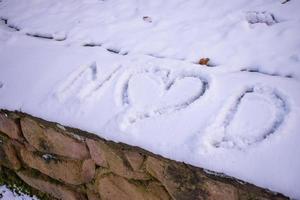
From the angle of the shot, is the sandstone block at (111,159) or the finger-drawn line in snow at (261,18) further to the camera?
the finger-drawn line in snow at (261,18)

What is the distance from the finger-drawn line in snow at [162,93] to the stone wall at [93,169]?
7.5 inches

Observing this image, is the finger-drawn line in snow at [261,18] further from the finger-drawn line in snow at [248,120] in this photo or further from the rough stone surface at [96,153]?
the rough stone surface at [96,153]

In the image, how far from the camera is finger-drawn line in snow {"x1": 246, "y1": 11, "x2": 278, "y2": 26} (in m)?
1.76

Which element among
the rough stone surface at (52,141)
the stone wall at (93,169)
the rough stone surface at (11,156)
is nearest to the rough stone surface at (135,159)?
the stone wall at (93,169)

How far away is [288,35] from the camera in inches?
62.2

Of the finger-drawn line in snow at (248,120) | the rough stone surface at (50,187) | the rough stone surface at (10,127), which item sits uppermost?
the finger-drawn line in snow at (248,120)

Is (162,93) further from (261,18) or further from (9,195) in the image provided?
(9,195)

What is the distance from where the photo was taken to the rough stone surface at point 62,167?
1.70m

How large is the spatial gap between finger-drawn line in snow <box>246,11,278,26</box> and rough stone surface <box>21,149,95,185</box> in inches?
53.3

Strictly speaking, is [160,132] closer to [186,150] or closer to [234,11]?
[186,150]

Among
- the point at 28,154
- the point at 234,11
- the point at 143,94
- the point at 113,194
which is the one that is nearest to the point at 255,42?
the point at 234,11

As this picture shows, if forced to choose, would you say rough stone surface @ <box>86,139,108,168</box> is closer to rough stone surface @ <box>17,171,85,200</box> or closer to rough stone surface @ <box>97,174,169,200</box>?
rough stone surface @ <box>97,174,169,200</box>

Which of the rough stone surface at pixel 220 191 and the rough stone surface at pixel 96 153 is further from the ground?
the rough stone surface at pixel 220 191

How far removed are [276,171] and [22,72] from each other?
1643mm
